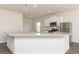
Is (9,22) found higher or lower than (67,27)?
higher

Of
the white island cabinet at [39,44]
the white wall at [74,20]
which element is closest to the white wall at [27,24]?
the white wall at [74,20]

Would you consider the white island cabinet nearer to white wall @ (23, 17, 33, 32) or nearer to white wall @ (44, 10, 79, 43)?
white wall @ (44, 10, 79, 43)

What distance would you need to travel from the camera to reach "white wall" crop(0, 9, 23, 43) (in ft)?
22.7

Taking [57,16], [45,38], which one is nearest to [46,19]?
[57,16]

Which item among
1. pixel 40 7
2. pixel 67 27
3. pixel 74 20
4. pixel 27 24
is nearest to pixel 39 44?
pixel 40 7

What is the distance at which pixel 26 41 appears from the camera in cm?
407

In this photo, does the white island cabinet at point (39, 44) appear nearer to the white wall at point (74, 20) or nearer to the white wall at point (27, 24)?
the white wall at point (74, 20)

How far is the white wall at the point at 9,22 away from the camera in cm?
691

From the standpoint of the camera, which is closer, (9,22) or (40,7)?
(40,7)

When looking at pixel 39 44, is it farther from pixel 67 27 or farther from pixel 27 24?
pixel 27 24

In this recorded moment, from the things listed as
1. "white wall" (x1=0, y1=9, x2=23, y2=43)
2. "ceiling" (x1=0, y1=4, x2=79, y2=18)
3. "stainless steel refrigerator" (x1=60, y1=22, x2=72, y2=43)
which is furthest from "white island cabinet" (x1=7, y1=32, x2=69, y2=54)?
"white wall" (x1=0, y1=9, x2=23, y2=43)

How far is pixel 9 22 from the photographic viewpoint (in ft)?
24.0

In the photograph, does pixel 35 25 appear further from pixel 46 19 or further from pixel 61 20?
pixel 61 20
